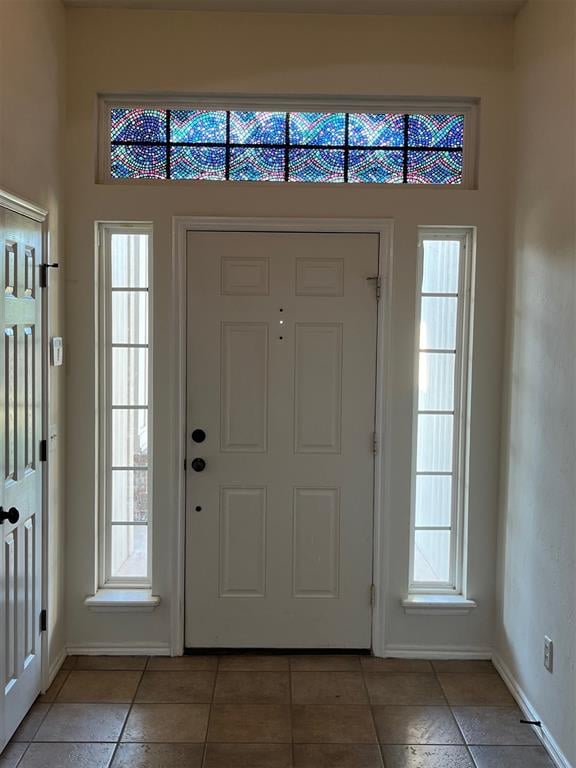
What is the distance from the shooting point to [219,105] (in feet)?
11.1

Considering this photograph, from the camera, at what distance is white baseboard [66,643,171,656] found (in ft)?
11.3

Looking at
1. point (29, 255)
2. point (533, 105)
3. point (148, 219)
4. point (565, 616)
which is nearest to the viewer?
point (565, 616)

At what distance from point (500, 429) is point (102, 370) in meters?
1.93

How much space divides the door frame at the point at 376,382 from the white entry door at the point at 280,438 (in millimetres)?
35

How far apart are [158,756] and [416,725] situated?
101cm

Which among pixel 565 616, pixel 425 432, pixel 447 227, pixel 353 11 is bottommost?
pixel 565 616

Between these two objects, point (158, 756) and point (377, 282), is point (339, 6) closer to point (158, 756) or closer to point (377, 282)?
point (377, 282)

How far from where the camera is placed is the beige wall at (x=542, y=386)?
266 cm

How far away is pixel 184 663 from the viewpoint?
3389mm

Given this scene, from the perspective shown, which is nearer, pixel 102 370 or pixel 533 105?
pixel 533 105

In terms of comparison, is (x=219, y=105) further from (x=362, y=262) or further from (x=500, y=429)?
(x=500, y=429)

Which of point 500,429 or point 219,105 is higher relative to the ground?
point 219,105

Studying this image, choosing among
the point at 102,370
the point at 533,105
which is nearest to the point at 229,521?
the point at 102,370

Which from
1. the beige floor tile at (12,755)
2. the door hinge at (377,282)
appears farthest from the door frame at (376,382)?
the beige floor tile at (12,755)
